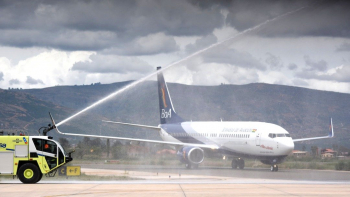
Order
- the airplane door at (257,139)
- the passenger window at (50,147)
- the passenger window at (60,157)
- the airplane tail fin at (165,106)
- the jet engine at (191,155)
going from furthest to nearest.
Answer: the airplane tail fin at (165,106) → the jet engine at (191,155) → the airplane door at (257,139) → the passenger window at (60,157) → the passenger window at (50,147)

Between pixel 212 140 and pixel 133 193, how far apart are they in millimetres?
38458

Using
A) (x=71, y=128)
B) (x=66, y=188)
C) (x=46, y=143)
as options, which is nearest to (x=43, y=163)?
(x=46, y=143)

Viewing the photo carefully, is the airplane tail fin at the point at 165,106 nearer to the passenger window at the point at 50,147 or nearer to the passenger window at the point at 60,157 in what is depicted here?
the passenger window at the point at 60,157

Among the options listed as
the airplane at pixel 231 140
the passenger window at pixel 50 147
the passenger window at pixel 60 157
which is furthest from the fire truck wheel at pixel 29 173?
the airplane at pixel 231 140

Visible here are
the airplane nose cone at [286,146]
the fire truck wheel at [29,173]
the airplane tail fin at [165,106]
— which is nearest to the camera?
the fire truck wheel at [29,173]

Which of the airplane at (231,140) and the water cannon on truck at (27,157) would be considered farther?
the airplane at (231,140)

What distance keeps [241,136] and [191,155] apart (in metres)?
6.37

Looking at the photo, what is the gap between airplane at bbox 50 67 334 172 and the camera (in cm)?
6019

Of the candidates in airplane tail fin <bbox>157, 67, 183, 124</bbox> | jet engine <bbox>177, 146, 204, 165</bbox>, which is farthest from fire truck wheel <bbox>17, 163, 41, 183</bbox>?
airplane tail fin <bbox>157, 67, 183, 124</bbox>

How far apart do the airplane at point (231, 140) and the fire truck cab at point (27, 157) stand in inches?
600

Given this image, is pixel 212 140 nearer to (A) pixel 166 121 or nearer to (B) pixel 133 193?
(A) pixel 166 121

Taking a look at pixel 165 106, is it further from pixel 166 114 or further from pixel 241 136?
pixel 241 136

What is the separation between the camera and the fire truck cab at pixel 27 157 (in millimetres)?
37531

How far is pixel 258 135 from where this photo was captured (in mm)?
61781
